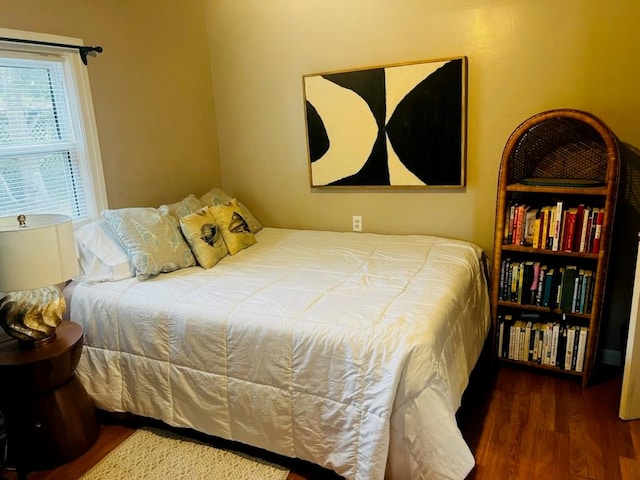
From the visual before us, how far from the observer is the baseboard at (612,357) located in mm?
2617

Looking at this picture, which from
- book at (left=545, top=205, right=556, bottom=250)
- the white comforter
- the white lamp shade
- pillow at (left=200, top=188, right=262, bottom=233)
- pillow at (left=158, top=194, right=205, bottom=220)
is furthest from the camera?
pillow at (left=200, top=188, right=262, bottom=233)

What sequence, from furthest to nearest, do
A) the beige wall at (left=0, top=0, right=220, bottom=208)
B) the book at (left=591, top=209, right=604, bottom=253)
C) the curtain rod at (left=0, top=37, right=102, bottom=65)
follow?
the beige wall at (left=0, top=0, right=220, bottom=208), the book at (left=591, top=209, right=604, bottom=253), the curtain rod at (left=0, top=37, right=102, bottom=65)

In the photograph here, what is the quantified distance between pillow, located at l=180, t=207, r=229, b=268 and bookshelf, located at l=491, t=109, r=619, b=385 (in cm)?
156

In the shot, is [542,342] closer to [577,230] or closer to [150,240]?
[577,230]

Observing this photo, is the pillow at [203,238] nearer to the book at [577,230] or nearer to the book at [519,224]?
the book at [519,224]

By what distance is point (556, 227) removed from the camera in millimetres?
2371

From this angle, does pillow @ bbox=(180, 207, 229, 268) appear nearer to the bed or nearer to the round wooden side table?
the bed

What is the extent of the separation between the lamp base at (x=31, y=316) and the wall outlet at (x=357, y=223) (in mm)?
1858

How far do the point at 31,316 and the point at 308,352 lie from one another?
1.20m

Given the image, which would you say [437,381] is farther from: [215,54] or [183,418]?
[215,54]

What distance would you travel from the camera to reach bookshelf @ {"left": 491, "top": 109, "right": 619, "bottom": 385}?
7.59 feet

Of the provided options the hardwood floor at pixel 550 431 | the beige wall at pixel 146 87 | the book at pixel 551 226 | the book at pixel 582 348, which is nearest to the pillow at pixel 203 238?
the beige wall at pixel 146 87

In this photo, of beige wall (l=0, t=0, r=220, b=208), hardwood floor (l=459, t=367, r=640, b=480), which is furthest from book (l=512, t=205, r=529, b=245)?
beige wall (l=0, t=0, r=220, b=208)

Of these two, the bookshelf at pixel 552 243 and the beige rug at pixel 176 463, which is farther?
the bookshelf at pixel 552 243
